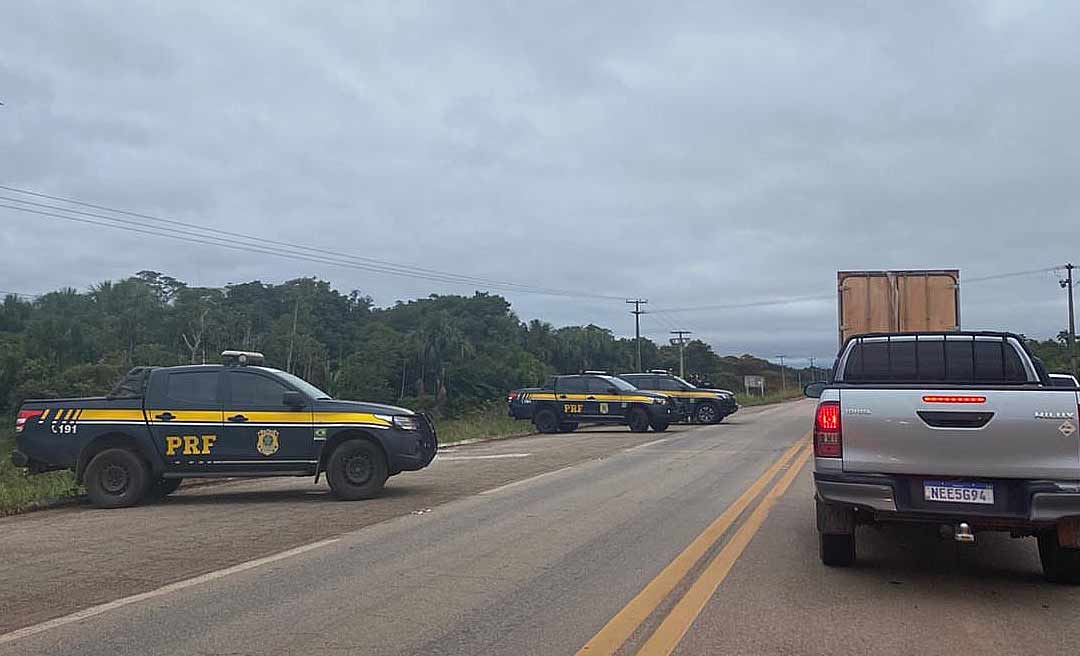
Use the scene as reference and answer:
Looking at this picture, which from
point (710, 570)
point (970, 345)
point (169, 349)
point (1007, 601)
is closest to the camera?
point (1007, 601)

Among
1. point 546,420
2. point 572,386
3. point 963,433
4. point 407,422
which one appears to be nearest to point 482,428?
point 546,420

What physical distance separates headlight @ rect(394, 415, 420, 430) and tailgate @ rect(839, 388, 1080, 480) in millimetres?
6827

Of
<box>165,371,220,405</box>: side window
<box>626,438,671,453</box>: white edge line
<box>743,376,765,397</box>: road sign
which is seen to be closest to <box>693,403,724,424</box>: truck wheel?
<box>626,438,671,453</box>: white edge line

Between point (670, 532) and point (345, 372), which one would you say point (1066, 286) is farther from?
point (670, 532)

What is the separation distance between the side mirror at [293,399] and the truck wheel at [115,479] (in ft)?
6.15

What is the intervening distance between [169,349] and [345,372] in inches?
348

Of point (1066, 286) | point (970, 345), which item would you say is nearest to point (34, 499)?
point (970, 345)

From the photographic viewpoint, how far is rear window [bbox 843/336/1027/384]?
8641 mm

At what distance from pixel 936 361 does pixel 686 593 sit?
343 cm

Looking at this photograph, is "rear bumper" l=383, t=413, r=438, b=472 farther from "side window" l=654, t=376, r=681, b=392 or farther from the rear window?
"side window" l=654, t=376, r=681, b=392

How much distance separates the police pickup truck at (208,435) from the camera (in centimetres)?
1212

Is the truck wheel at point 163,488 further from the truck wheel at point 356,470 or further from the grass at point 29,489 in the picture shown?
the truck wheel at point 356,470

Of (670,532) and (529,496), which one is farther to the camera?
(529,496)

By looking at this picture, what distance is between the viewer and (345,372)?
52062mm
